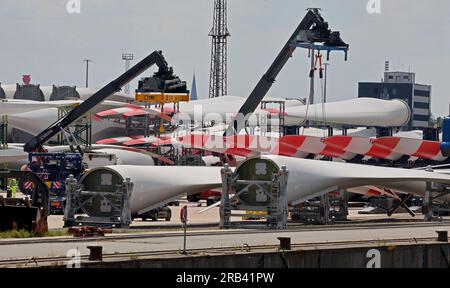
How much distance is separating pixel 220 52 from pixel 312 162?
123111 millimetres

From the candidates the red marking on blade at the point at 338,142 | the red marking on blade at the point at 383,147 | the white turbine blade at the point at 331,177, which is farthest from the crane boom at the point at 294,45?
the white turbine blade at the point at 331,177

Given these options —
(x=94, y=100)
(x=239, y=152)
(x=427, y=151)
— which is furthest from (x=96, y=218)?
(x=427, y=151)

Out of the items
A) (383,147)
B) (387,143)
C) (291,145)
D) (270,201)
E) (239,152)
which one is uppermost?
(387,143)

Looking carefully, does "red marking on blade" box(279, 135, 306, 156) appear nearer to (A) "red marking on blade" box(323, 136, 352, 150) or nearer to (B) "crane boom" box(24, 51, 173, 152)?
(A) "red marking on blade" box(323, 136, 352, 150)

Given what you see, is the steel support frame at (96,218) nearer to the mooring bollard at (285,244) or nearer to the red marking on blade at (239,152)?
the mooring bollard at (285,244)

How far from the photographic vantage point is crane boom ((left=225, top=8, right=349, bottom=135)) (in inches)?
3398

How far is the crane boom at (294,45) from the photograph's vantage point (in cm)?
8631

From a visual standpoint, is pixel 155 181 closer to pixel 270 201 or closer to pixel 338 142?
pixel 270 201

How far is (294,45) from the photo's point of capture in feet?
298

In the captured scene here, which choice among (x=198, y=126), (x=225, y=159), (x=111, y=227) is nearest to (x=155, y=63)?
(x=225, y=159)

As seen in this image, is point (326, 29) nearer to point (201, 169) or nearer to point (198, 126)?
point (201, 169)

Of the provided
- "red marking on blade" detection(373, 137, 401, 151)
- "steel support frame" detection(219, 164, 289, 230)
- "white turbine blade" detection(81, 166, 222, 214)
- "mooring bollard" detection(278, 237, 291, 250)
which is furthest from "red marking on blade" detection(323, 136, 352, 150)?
"mooring bollard" detection(278, 237, 291, 250)

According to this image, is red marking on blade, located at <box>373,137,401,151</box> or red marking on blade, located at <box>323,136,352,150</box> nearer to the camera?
red marking on blade, located at <box>323,136,352,150</box>
